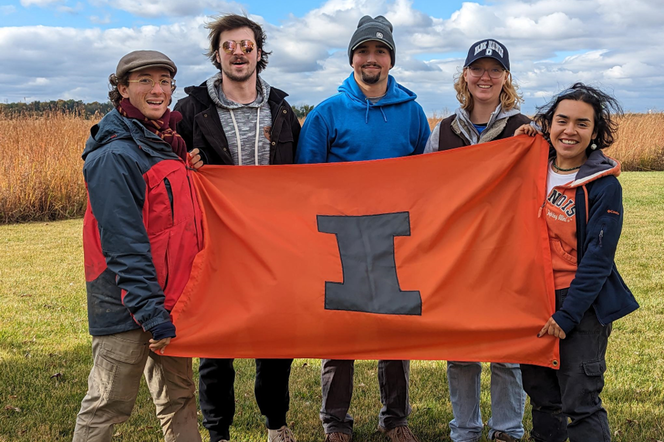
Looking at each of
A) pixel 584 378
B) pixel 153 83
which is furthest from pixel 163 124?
pixel 584 378

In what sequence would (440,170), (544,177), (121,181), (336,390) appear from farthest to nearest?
(336,390) < (440,170) < (544,177) < (121,181)

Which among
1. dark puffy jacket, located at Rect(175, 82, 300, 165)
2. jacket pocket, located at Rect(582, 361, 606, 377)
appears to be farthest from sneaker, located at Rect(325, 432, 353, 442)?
dark puffy jacket, located at Rect(175, 82, 300, 165)

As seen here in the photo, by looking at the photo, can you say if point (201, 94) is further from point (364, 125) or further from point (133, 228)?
point (133, 228)

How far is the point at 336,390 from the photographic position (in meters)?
4.11

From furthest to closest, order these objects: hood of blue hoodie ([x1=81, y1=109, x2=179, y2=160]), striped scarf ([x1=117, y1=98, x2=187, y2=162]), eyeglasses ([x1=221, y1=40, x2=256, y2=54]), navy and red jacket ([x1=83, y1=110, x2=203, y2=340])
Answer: eyeglasses ([x1=221, y1=40, x2=256, y2=54])
striped scarf ([x1=117, y1=98, x2=187, y2=162])
hood of blue hoodie ([x1=81, y1=109, x2=179, y2=160])
navy and red jacket ([x1=83, y1=110, x2=203, y2=340])

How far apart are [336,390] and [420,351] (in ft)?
3.05

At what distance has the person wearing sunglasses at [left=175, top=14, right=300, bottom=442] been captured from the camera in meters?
3.79

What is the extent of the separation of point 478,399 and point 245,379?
222cm

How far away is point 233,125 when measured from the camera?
3.84 meters

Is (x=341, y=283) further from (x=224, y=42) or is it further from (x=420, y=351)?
(x=224, y=42)

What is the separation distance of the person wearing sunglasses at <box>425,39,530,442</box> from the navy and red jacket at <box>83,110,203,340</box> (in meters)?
1.76

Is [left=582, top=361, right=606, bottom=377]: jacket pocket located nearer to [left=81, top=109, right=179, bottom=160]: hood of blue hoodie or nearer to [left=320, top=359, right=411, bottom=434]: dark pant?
[left=320, top=359, right=411, bottom=434]: dark pant

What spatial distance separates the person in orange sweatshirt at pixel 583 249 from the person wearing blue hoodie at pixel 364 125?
3.35 feet

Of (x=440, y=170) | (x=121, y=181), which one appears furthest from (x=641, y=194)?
(x=121, y=181)
